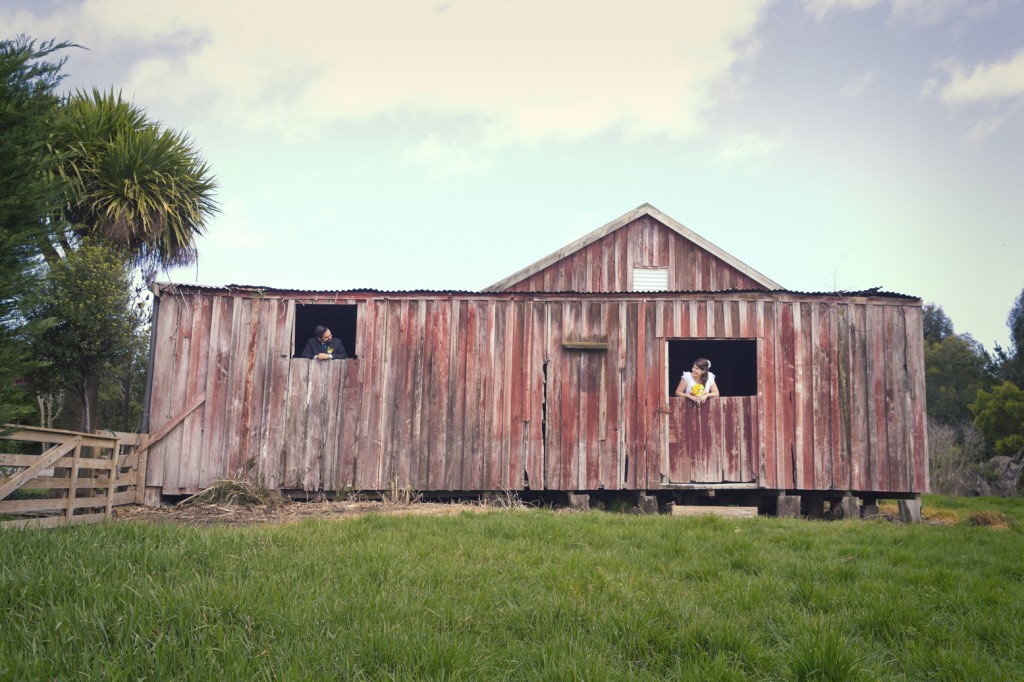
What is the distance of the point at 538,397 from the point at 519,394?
0.37 metres

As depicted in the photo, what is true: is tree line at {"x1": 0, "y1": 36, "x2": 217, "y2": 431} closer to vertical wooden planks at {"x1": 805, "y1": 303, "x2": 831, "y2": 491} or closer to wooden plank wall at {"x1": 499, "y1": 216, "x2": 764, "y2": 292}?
wooden plank wall at {"x1": 499, "y1": 216, "x2": 764, "y2": 292}

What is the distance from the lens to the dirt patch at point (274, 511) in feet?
35.3

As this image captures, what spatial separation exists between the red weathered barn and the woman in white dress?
0.22 meters

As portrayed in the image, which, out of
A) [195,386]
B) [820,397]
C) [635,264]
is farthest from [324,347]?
[635,264]

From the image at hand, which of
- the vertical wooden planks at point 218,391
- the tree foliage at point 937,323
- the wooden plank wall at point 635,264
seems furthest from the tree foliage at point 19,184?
the tree foliage at point 937,323

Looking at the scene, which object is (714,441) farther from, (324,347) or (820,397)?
(324,347)

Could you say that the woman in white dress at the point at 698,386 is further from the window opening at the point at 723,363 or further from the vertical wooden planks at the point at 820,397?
the window opening at the point at 723,363

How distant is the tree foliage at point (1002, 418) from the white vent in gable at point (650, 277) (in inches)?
987

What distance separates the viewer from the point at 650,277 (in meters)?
19.7

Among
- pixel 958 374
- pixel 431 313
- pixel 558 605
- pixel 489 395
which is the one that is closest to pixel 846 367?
pixel 489 395

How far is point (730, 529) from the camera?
8672mm

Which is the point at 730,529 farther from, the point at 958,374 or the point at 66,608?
the point at 958,374

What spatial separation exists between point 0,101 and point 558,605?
6430mm

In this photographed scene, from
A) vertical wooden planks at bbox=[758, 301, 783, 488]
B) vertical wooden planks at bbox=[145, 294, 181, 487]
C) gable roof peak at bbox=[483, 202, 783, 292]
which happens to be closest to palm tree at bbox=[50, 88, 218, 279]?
vertical wooden planks at bbox=[145, 294, 181, 487]
